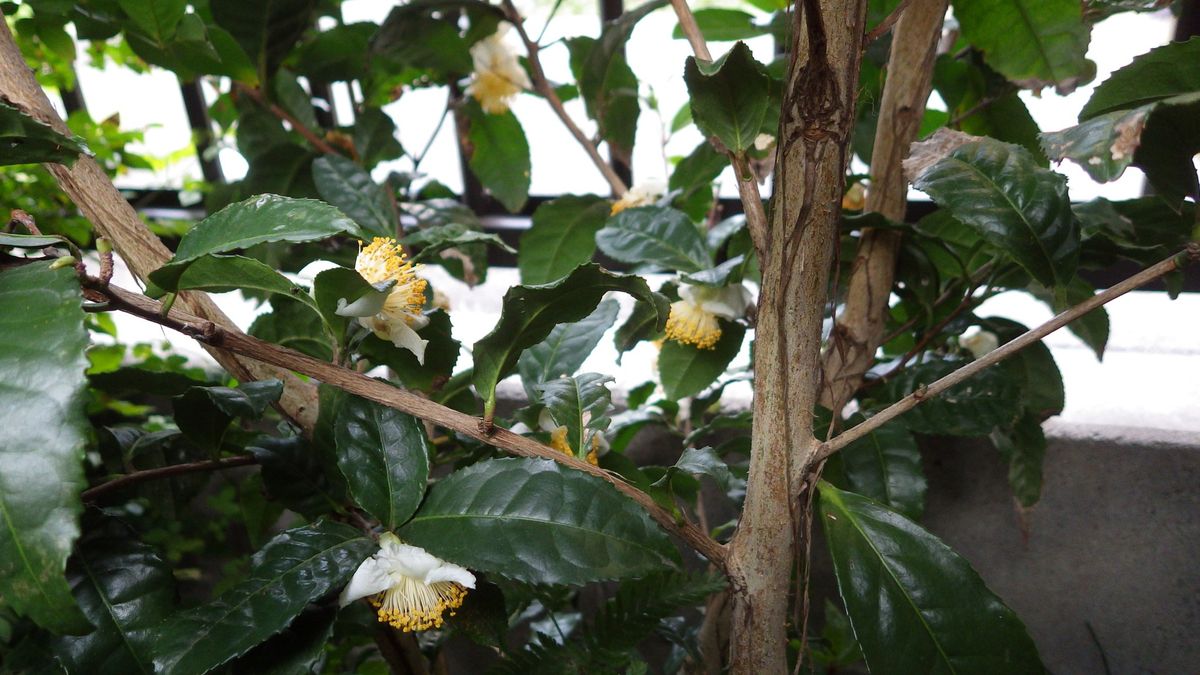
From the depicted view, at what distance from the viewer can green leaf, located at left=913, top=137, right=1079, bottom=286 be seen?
23.5 inches

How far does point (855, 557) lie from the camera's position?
577mm

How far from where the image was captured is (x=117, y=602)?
24.5 inches

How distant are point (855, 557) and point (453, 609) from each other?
30 cm

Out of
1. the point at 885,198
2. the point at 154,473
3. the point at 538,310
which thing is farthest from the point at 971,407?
the point at 154,473

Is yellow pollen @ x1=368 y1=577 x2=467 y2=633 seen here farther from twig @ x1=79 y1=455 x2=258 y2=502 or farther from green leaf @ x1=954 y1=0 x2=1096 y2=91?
green leaf @ x1=954 y1=0 x2=1096 y2=91

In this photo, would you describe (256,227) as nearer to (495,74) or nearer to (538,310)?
(538,310)

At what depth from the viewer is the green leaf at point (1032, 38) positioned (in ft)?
2.52

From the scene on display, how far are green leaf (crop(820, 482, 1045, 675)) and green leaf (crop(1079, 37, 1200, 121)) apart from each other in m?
0.32

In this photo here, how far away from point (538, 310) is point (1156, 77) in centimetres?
44

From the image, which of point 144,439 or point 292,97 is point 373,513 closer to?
point 144,439

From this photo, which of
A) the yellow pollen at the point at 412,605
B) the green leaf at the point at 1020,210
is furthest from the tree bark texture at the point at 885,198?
the yellow pollen at the point at 412,605

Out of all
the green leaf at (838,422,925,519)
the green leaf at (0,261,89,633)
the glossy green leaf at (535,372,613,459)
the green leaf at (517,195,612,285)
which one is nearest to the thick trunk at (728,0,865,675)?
the glossy green leaf at (535,372,613,459)

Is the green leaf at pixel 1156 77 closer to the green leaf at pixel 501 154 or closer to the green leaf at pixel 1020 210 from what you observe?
the green leaf at pixel 1020 210

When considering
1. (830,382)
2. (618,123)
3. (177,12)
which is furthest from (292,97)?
(830,382)
